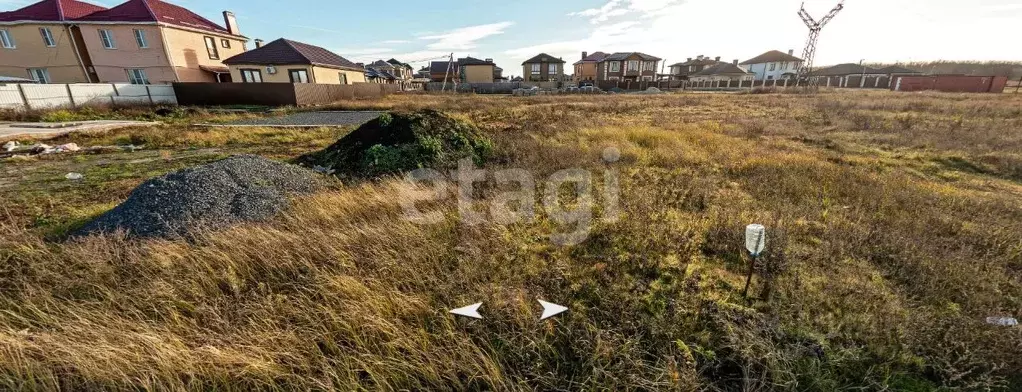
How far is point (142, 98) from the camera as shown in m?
18.5

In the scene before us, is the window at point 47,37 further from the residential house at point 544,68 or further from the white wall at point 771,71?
the white wall at point 771,71

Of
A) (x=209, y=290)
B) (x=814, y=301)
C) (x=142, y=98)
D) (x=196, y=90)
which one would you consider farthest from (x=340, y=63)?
(x=814, y=301)

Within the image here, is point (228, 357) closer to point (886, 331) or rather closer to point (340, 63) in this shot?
point (886, 331)

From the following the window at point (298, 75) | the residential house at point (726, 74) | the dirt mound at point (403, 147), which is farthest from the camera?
the residential house at point (726, 74)

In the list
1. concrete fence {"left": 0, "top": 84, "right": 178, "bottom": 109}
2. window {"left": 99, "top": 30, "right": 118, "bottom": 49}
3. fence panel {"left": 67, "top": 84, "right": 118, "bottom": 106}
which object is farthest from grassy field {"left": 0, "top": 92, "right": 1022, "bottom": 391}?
window {"left": 99, "top": 30, "right": 118, "bottom": 49}

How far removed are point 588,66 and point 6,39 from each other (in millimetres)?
54569

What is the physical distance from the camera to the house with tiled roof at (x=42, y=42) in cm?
2138

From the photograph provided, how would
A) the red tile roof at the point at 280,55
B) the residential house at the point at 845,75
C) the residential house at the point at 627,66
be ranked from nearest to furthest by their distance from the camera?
1. the red tile roof at the point at 280,55
2. the residential house at the point at 627,66
3. the residential house at the point at 845,75

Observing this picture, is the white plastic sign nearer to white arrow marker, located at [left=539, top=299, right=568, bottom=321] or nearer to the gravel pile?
white arrow marker, located at [left=539, top=299, right=568, bottom=321]

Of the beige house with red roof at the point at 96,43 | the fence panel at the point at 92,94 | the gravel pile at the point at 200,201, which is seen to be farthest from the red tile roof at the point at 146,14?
the gravel pile at the point at 200,201

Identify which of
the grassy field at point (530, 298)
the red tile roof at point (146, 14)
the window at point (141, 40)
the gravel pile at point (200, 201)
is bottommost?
the grassy field at point (530, 298)

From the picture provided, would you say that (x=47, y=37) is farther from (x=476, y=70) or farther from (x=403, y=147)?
(x=476, y=70)

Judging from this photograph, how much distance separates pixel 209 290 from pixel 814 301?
4.68 m

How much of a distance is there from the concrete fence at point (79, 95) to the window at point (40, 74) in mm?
10170
